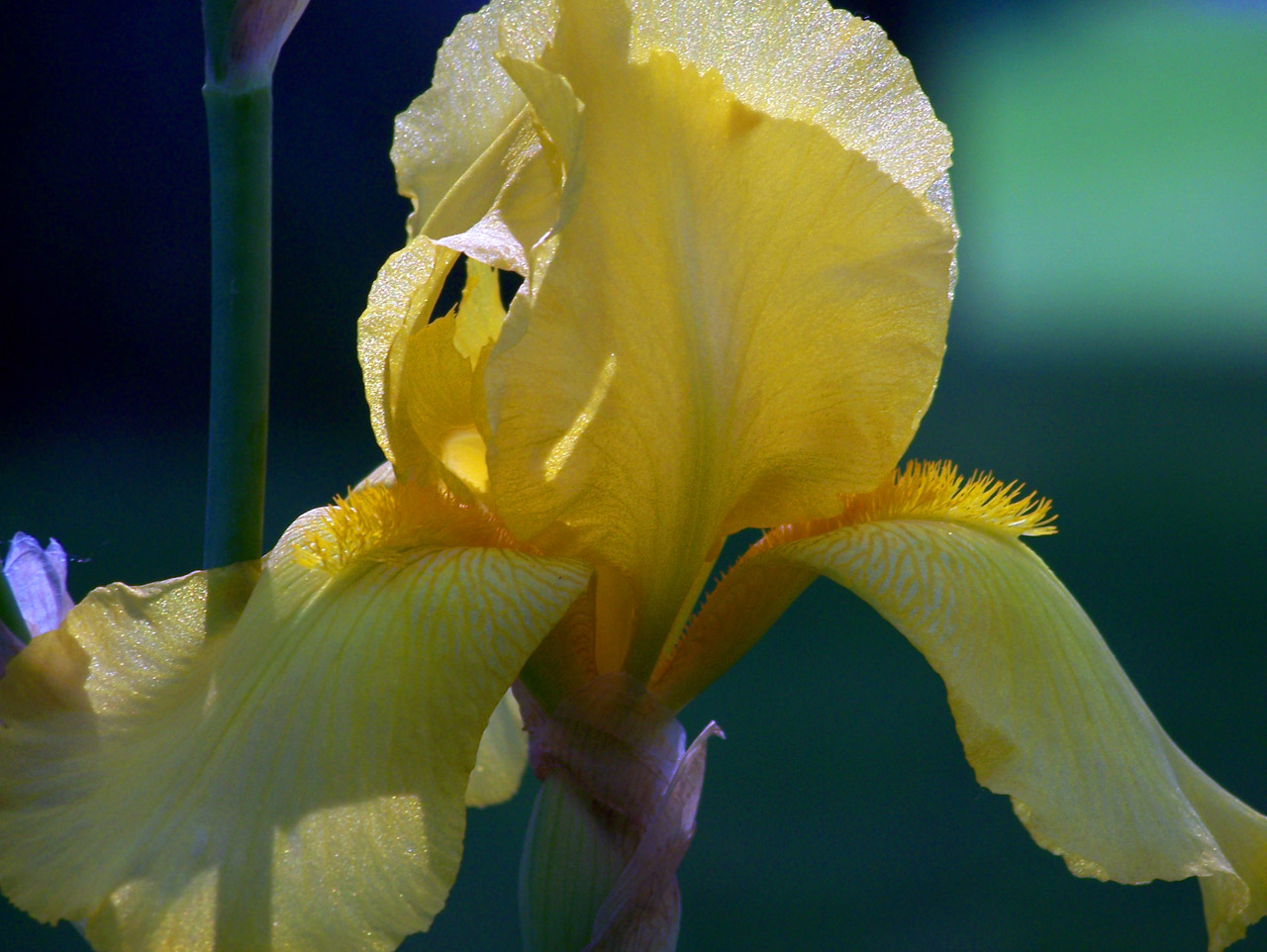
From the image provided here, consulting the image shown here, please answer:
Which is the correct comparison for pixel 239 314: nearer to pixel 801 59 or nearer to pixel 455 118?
pixel 455 118

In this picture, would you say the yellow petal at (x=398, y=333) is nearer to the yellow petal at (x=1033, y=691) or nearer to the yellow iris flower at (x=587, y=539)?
the yellow iris flower at (x=587, y=539)

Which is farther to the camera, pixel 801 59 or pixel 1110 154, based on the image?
pixel 1110 154

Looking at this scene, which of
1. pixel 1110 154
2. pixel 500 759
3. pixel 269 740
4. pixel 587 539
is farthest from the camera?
pixel 1110 154

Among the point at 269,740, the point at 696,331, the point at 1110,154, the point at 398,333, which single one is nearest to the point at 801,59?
the point at 696,331

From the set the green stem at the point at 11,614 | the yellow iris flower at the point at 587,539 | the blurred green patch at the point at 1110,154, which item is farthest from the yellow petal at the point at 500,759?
the blurred green patch at the point at 1110,154

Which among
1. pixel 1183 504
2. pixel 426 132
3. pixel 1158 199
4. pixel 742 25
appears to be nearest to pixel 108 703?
pixel 426 132

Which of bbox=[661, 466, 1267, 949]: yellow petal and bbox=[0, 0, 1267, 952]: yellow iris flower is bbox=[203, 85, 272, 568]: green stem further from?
bbox=[661, 466, 1267, 949]: yellow petal

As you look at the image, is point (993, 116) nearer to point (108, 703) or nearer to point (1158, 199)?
point (1158, 199)
